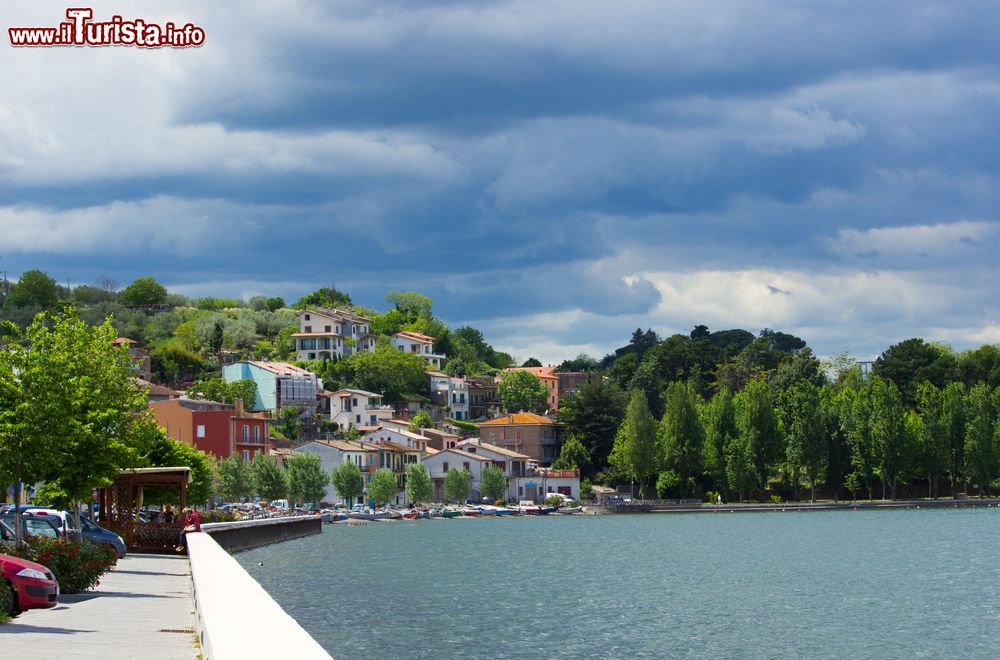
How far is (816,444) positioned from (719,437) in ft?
32.7

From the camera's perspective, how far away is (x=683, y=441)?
13425 centimetres

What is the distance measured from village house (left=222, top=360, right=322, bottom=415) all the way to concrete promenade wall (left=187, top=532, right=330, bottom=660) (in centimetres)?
14287

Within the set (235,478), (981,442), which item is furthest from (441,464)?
(981,442)

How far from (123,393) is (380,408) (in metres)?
124

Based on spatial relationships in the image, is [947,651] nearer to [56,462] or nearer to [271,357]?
[56,462]

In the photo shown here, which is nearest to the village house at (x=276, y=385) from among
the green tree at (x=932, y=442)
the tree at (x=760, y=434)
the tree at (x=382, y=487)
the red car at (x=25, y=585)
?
the tree at (x=382, y=487)

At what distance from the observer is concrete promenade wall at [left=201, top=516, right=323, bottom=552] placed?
226ft

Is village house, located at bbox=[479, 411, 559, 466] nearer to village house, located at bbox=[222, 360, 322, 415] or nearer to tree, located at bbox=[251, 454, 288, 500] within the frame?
village house, located at bbox=[222, 360, 322, 415]

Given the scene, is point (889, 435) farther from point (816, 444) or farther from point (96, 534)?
point (96, 534)

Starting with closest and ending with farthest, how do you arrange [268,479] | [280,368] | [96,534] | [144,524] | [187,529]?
[96,534]
[187,529]
[144,524]
[268,479]
[280,368]

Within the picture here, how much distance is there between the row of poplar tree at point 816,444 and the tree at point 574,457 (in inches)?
538

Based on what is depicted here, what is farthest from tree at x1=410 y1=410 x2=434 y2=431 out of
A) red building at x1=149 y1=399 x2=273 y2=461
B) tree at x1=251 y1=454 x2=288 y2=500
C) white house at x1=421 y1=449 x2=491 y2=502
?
tree at x1=251 y1=454 x2=288 y2=500

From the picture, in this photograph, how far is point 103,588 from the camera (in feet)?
99.9

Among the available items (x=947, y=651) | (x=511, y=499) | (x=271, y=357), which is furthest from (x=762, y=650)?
(x=271, y=357)
